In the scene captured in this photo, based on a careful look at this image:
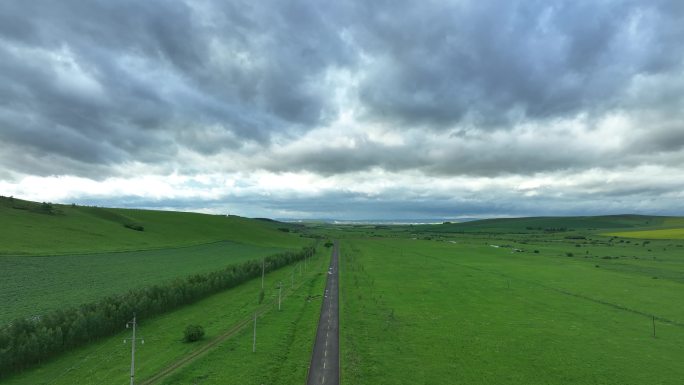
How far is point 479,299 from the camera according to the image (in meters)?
76.3

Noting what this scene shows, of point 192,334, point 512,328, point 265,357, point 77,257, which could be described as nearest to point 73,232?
point 77,257

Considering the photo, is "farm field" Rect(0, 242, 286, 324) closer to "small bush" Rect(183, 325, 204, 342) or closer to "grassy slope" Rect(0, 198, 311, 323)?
"grassy slope" Rect(0, 198, 311, 323)

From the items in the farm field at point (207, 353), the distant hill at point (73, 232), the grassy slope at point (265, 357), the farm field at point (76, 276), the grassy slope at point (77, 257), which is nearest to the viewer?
the grassy slope at point (265, 357)

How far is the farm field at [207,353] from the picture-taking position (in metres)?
38.9

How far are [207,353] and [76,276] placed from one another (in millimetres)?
51976

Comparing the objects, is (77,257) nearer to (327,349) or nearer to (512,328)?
(327,349)

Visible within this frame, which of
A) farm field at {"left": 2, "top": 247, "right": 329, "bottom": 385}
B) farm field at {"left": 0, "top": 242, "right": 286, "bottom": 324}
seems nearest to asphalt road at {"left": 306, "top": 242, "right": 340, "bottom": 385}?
farm field at {"left": 2, "top": 247, "right": 329, "bottom": 385}

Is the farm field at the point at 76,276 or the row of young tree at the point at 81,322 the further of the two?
the farm field at the point at 76,276

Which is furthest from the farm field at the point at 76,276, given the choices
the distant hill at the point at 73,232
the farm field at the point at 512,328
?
the farm field at the point at 512,328

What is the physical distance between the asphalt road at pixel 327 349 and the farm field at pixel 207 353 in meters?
1.24

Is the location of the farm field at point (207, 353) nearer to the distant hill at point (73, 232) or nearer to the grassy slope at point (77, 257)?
the grassy slope at point (77, 257)

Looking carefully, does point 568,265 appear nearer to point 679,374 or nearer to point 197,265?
point 679,374

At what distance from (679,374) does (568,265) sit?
10200 centimetres

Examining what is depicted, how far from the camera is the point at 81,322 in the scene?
48.2 metres
